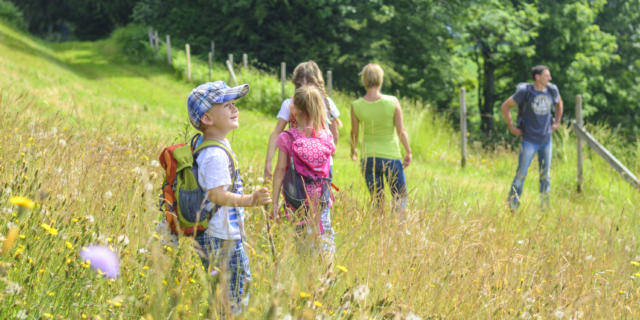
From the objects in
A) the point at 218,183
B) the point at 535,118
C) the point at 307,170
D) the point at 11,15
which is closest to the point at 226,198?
the point at 218,183

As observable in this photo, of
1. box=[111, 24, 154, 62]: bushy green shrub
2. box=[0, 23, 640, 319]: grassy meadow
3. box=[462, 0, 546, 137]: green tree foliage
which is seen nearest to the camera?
box=[0, 23, 640, 319]: grassy meadow

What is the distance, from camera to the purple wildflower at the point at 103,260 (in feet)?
7.44

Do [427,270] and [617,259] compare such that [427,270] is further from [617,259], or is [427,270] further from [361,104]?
[361,104]

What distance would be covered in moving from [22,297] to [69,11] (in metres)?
43.8

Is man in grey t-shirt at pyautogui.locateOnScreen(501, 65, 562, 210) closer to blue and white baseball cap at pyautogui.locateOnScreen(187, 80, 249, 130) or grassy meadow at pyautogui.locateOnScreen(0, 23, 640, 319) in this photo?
grassy meadow at pyautogui.locateOnScreen(0, 23, 640, 319)

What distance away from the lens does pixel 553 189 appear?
930 cm

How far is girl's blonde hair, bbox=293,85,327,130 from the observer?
3.85 meters

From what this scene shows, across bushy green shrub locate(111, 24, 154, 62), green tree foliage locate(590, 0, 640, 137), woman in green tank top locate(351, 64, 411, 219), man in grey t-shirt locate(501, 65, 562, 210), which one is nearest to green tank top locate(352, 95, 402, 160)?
woman in green tank top locate(351, 64, 411, 219)

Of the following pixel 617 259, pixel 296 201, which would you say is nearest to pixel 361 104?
pixel 296 201

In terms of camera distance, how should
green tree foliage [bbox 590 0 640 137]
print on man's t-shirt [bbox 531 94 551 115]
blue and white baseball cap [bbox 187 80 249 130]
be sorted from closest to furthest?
blue and white baseball cap [bbox 187 80 249 130], print on man's t-shirt [bbox 531 94 551 115], green tree foliage [bbox 590 0 640 137]

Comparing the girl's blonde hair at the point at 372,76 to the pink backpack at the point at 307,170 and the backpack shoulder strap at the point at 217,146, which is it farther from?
the backpack shoulder strap at the point at 217,146

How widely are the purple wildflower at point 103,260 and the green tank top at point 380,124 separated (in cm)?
325

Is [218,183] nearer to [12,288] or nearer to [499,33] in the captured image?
[12,288]

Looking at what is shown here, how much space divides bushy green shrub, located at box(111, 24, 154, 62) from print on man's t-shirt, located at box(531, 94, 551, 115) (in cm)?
2168
